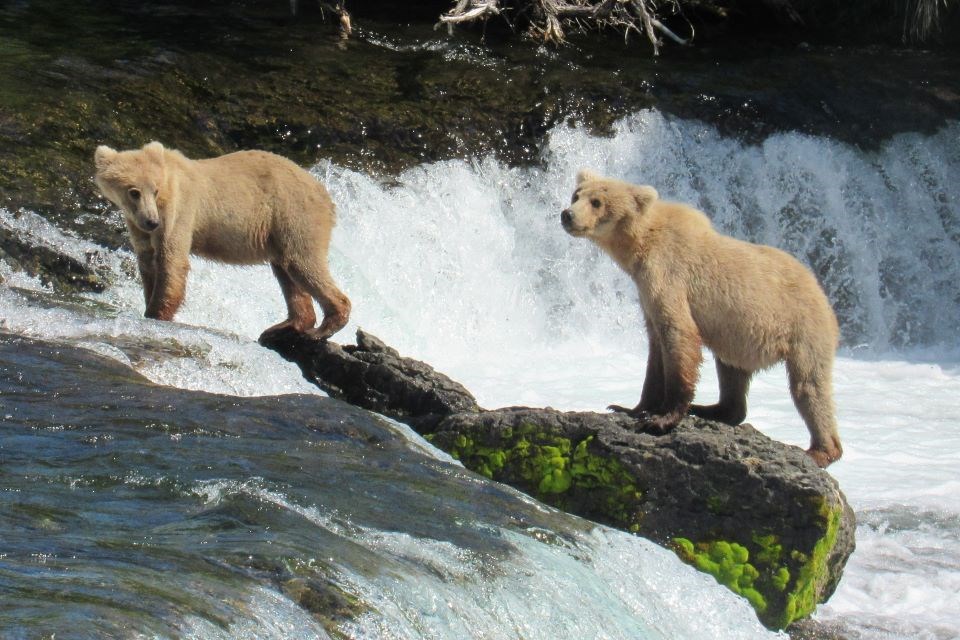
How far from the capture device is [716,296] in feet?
24.5

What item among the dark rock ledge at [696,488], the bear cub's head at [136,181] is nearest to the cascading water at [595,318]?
the dark rock ledge at [696,488]

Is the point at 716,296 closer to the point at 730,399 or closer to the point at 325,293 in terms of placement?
the point at 730,399

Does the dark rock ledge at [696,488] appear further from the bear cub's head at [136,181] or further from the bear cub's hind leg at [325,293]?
the bear cub's head at [136,181]

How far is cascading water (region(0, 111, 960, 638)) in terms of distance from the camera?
5.83m

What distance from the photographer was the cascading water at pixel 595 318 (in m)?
5.83

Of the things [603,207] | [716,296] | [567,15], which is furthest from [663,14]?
[716,296]

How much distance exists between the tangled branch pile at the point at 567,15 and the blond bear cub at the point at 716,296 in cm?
893

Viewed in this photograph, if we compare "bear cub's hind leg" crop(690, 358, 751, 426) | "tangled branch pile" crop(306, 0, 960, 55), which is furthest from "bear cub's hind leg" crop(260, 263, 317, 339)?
"tangled branch pile" crop(306, 0, 960, 55)

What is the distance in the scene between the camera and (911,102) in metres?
16.5

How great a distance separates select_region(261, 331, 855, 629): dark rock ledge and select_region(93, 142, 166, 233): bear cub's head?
252cm

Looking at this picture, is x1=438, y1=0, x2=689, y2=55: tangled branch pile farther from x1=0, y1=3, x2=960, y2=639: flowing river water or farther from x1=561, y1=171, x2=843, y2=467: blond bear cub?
x1=561, y1=171, x2=843, y2=467: blond bear cub

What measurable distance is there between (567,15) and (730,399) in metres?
10.5

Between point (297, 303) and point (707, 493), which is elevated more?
point (707, 493)

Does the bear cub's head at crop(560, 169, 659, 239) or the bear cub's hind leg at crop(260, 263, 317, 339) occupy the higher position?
the bear cub's head at crop(560, 169, 659, 239)
